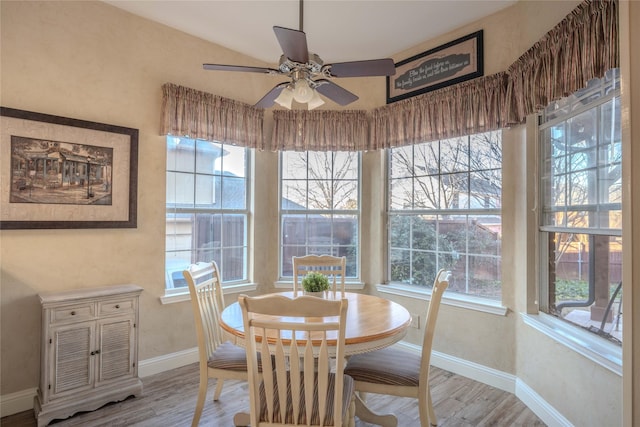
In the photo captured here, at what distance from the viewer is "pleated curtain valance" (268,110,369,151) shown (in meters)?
3.60

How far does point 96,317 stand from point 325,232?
7.20ft

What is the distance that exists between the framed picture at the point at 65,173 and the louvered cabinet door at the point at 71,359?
0.76 meters

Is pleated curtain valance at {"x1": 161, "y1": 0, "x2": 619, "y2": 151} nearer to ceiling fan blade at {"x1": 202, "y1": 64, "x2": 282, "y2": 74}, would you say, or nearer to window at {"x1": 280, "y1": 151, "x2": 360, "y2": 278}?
window at {"x1": 280, "y1": 151, "x2": 360, "y2": 278}

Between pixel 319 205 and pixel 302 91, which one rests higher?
pixel 302 91

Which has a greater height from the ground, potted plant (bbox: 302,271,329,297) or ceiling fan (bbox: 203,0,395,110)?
ceiling fan (bbox: 203,0,395,110)

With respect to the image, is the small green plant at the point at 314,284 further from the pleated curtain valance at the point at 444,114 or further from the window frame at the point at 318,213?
the pleated curtain valance at the point at 444,114

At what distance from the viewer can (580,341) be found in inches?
78.4

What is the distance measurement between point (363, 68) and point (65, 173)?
7.40 ft

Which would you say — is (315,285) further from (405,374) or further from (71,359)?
(71,359)

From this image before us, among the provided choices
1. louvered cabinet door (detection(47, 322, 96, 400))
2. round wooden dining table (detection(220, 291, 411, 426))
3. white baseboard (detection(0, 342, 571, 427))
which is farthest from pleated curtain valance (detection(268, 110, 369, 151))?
louvered cabinet door (detection(47, 322, 96, 400))

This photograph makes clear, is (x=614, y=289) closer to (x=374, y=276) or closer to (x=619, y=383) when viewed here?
(x=619, y=383)

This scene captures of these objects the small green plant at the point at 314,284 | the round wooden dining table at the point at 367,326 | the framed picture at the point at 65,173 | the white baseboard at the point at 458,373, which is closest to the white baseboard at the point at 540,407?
the white baseboard at the point at 458,373

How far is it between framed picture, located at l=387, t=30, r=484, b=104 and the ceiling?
158 millimetres

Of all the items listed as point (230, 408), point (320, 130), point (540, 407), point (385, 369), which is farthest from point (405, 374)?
point (320, 130)
